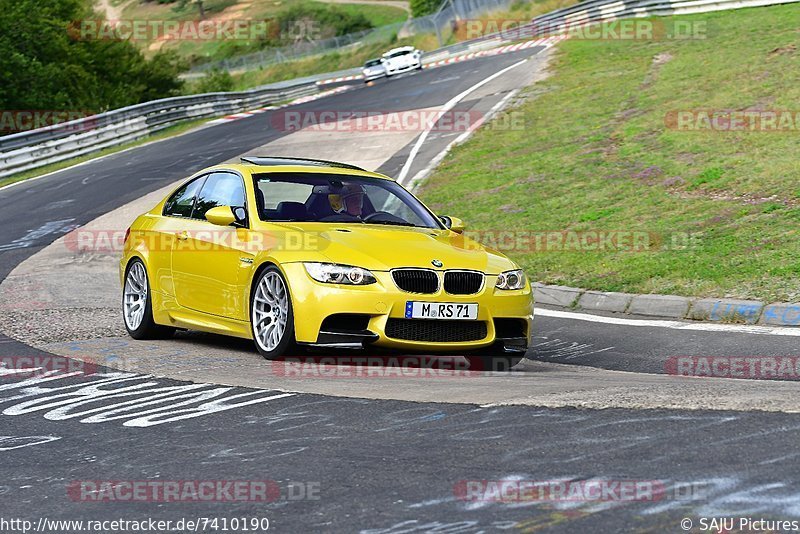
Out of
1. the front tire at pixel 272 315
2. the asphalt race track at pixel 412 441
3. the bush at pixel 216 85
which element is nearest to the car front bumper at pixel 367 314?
the front tire at pixel 272 315

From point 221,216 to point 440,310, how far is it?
1914 mm

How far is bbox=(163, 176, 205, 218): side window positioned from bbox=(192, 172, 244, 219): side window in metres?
0.11

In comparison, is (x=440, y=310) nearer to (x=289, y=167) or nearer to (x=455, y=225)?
(x=455, y=225)

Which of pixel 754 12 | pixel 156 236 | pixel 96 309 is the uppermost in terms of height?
pixel 754 12

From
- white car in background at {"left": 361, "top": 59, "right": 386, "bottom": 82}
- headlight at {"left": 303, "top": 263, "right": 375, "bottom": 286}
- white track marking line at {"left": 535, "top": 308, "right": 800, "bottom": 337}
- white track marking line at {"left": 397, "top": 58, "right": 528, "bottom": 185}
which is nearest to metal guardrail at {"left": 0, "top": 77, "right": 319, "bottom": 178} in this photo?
white car in background at {"left": 361, "top": 59, "right": 386, "bottom": 82}

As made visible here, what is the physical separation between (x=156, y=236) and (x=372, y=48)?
75.2 meters

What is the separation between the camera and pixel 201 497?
16.9ft

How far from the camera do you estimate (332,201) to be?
395 inches

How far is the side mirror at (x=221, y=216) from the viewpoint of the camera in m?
9.54

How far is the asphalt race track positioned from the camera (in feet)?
15.5

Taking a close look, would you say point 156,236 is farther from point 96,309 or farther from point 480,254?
point 480,254

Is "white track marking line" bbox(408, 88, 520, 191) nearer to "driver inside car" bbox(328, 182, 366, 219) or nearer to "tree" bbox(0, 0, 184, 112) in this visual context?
"driver inside car" bbox(328, 182, 366, 219)

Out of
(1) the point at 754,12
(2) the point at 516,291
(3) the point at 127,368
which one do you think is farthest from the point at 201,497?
(1) the point at 754,12

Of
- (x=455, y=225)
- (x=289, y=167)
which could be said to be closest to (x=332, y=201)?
(x=289, y=167)
